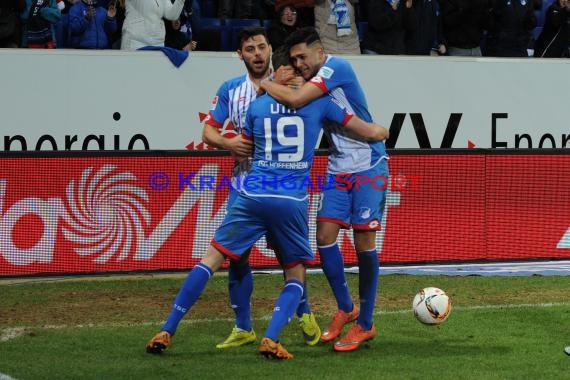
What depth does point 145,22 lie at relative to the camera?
13.6 meters

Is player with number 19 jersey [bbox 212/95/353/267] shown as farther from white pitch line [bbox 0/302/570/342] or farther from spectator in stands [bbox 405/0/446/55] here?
spectator in stands [bbox 405/0/446/55]

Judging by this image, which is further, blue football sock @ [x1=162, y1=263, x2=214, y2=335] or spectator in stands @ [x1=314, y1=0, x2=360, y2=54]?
spectator in stands @ [x1=314, y1=0, x2=360, y2=54]

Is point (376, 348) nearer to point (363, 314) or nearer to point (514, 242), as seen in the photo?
point (363, 314)

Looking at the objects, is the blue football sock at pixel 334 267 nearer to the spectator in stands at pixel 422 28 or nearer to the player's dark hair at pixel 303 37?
the player's dark hair at pixel 303 37

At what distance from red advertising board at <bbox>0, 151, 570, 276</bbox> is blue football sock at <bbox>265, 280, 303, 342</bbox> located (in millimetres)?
4347

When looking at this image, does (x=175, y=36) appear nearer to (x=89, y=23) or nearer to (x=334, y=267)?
(x=89, y=23)

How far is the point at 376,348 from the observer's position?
8.37 metres

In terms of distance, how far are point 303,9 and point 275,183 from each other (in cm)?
692

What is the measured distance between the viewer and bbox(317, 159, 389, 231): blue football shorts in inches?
327

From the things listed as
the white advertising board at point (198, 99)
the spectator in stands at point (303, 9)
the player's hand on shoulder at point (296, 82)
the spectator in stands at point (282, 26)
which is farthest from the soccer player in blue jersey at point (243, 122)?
the spectator in stands at point (303, 9)

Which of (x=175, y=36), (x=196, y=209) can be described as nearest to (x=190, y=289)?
(x=196, y=209)

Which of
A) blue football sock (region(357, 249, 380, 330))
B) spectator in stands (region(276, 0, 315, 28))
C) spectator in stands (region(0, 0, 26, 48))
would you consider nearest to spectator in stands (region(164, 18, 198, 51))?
spectator in stands (region(276, 0, 315, 28))

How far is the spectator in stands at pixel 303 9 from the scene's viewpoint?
1409 cm

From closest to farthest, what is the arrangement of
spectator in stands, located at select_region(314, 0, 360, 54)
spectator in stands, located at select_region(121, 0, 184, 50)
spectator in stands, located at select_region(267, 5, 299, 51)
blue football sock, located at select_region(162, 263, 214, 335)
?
blue football sock, located at select_region(162, 263, 214, 335) → spectator in stands, located at select_region(121, 0, 184, 50) → spectator in stands, located at select_region(267, 5, 299, 51) → spectator in stands, located at select_region(314, 0, 360, 54)
